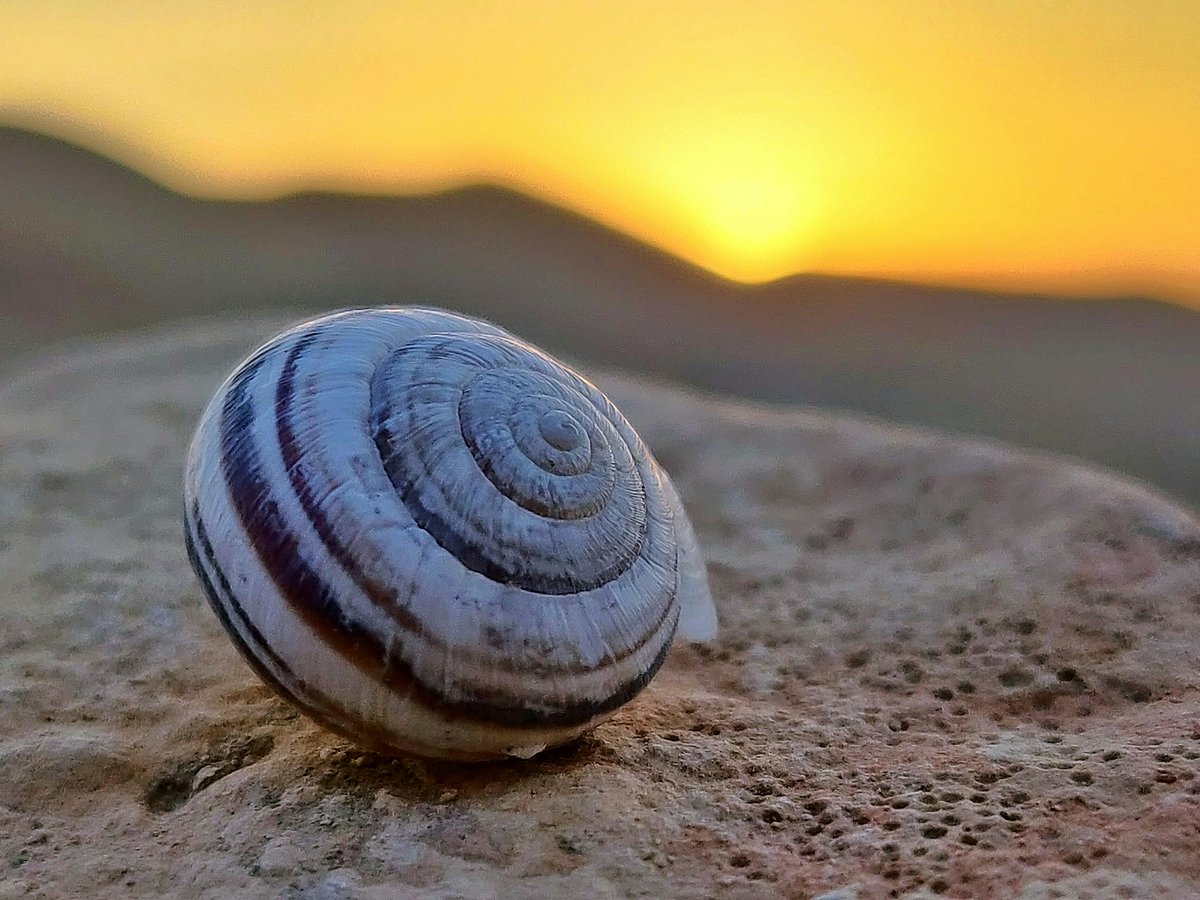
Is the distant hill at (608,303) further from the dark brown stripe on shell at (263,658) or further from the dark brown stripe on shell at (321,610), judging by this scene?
the dark brown stripe on shell at (263,658)

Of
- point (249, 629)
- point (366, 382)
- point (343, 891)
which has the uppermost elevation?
point (366, 382)

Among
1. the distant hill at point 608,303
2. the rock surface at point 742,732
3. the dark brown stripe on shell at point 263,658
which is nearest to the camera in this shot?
the rock surface at point 742,732

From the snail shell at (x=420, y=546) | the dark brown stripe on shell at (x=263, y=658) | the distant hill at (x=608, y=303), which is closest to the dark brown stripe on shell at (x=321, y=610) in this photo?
the snail shell at (x=420, y=546)

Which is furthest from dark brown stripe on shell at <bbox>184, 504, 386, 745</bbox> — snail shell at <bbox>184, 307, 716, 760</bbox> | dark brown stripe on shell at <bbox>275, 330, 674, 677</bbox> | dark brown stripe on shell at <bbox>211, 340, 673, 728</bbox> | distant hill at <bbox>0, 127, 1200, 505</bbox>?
distant hill at <bbox>0, 127, 1200, 505</bbox>

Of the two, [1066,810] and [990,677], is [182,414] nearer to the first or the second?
[990,677]

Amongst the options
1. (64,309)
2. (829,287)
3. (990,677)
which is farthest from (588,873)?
(64,309)

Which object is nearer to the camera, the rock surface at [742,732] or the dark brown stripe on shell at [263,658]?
the rock surface at [742,732]

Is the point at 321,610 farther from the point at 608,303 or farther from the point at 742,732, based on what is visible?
the point at 608,303
